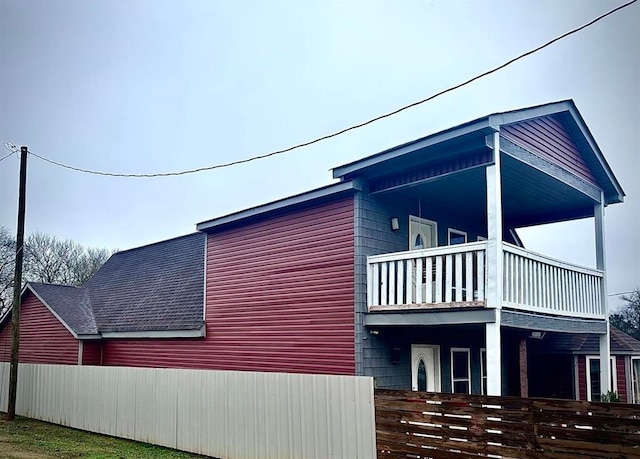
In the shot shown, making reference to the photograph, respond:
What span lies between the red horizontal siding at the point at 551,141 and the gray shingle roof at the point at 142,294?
8963 mm

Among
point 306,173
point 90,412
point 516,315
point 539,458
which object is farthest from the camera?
point 306,173

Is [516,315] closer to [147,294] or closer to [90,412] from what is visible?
[90,412]

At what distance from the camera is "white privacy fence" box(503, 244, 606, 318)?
1091 cm

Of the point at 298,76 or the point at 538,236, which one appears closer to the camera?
the point at 298,76

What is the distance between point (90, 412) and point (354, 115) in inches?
727

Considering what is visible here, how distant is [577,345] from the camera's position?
58.5 feet

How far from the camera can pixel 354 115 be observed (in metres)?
29.7

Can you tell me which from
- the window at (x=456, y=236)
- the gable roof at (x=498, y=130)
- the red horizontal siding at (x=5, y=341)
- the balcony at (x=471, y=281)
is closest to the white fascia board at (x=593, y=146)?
the gable roof at (x=498, y=130)

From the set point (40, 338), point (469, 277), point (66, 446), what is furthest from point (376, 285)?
point (40, 338)

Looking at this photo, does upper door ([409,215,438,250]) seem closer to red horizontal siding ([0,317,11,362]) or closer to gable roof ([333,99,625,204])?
gable roof ([333,99,625,204])

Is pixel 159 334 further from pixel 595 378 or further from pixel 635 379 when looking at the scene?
pixel 635 379

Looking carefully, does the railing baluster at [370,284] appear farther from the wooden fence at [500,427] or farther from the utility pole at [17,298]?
the utility pole at [17,298]

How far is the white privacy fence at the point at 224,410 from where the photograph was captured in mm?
9664

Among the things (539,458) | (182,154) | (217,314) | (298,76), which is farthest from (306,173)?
(539,458)
